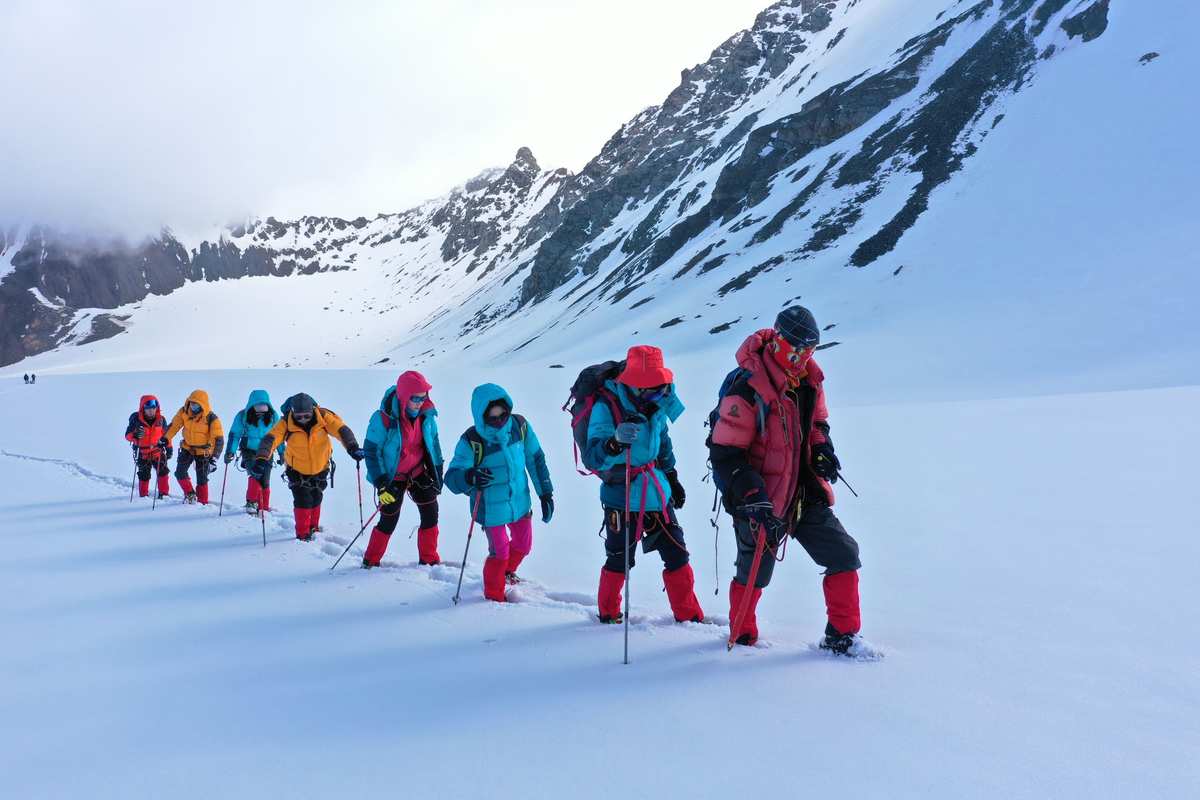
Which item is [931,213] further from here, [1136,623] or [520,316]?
[520,316]

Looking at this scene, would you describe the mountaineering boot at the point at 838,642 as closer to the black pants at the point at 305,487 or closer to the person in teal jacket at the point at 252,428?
the black pants at the point at 305,487

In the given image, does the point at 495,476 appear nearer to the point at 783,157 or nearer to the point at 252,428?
the point at 252,428

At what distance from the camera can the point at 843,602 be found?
420cm

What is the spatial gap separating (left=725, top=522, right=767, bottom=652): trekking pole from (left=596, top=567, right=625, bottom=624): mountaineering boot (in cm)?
96

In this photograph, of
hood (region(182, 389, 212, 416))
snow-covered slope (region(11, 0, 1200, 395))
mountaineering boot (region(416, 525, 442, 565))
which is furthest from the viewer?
snow-covered slope (region(11, 0, 1200, 395))

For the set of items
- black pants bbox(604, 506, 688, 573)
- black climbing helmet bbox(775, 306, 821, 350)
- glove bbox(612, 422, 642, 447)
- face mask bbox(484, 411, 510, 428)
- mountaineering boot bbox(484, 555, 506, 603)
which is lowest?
mountaineering boot bbox(484, 555, 506, 603)

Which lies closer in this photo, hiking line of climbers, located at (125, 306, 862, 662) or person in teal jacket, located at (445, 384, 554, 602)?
hiking line of climbers, located at (125, 306, 862, 662)

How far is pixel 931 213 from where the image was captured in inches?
1769

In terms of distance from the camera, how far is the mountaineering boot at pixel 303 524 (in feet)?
27.5

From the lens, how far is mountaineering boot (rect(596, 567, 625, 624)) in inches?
200

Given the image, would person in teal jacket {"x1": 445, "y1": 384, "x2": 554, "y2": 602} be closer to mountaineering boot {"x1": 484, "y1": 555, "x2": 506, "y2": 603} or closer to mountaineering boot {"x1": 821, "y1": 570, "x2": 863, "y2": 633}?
mountaineering boot {"x1": 484, "y1": 555, "x2": 506, "y2": 603}

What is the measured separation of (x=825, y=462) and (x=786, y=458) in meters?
0.26

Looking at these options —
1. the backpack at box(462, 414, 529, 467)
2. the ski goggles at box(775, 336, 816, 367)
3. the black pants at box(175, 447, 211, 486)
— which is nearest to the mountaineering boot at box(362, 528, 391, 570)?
the backpack at box(462, 414, 529, 467)

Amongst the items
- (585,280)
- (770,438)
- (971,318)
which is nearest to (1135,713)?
(770,438)
